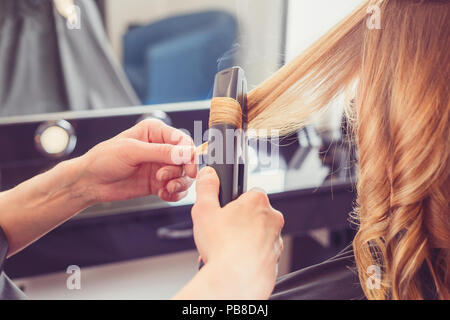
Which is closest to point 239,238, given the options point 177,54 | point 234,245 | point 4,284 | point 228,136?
point 234,245

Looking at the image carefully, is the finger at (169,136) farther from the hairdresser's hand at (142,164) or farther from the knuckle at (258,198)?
the knuckle at (258,198)

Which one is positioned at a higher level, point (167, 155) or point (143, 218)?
point (167, 155)

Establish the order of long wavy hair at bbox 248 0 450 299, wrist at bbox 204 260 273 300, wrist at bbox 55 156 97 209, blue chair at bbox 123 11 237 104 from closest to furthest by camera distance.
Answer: wrist at bbox 204 260 273 300, long wavy hair at bbox 248 0 450 299, wrist at bbox 55 156 97 209, blue chair at bbox 123 11 237 104

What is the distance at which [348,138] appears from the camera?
0.71 meters

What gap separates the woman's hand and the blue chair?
0.72 metres

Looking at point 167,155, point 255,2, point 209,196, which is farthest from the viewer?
point 255,2

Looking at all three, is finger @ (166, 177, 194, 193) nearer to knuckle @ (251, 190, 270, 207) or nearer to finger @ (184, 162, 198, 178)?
finger @ (184, 162, 198, 178)

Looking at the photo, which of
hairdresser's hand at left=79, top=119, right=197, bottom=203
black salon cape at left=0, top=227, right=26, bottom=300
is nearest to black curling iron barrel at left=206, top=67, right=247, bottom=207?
hairdresser's hand at left=79, top=119, right=197, bottom=203

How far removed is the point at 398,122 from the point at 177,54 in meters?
1.05

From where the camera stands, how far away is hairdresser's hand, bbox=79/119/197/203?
0.63m

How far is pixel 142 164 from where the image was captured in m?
0.67
